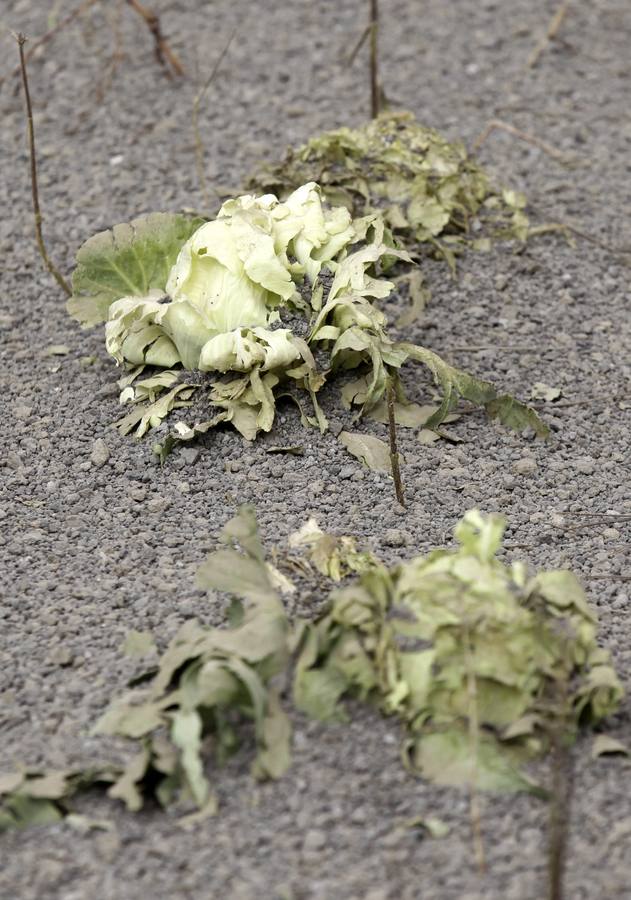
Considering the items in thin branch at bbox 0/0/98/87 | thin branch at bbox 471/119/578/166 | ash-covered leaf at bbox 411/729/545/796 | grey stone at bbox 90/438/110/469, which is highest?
thin branch at bbox 0/0/98/87

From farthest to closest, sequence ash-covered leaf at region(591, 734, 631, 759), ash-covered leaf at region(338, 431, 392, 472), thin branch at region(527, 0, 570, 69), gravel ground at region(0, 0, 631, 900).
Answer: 1. thin branch at region(527, 0, 570, 69)
2. ash-covered leaf at region(338, 431, 392, 472)
3. ash-covered leaf at region(591, 734, 631, 759)
4. gravel ground at region(0, 0, 631, 900)

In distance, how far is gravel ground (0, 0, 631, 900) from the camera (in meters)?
1.98

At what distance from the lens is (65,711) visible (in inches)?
88.0

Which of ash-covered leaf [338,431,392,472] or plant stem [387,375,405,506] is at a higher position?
plant stem [387,375,405,506]

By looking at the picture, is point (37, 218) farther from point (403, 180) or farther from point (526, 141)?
point (526, 141)

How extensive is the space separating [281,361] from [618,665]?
3.22ft

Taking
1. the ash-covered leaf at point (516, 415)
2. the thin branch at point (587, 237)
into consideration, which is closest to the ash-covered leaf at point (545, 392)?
the ash-covered leaf at point (516, 415)

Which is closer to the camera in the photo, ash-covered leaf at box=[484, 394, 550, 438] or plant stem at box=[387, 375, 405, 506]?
plant stem at box=[387, 375, 405, 506]

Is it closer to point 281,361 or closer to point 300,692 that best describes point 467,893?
point 300,692

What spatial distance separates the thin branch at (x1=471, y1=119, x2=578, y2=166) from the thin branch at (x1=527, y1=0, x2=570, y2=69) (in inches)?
20.6

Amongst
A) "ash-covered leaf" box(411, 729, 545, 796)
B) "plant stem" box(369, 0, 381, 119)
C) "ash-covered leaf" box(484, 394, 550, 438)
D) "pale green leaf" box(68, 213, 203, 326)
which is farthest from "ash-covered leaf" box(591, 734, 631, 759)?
"plant stem" box(369, 0, 381, 119)

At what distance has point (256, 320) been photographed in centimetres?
295

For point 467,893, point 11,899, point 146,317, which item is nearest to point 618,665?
point 467,893

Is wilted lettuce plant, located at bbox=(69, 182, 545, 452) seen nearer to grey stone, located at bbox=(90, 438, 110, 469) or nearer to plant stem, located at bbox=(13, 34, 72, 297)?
grey stone, located at bbox=(90, 438, 110, 469)
